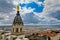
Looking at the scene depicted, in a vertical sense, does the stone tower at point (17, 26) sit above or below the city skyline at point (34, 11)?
below

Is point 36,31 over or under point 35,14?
under

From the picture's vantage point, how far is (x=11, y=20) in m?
3.65

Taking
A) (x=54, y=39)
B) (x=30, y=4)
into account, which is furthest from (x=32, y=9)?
(x=54, y=39)

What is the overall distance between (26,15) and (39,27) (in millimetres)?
373

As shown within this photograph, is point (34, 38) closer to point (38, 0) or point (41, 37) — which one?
point (41, 37)

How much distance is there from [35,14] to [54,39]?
0.65 meters

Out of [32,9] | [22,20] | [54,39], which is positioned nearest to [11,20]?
[22,20]

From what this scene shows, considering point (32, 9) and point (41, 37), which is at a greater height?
point (32, 9)

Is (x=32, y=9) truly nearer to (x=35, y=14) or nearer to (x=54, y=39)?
(x=35, y=14)

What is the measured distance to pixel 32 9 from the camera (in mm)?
3682

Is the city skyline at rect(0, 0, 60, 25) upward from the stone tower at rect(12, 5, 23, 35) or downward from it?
upward

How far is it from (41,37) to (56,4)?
2.49 ft

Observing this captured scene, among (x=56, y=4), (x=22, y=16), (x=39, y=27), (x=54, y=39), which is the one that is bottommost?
(x=54, y=39)

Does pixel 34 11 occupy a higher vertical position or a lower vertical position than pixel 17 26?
higher
